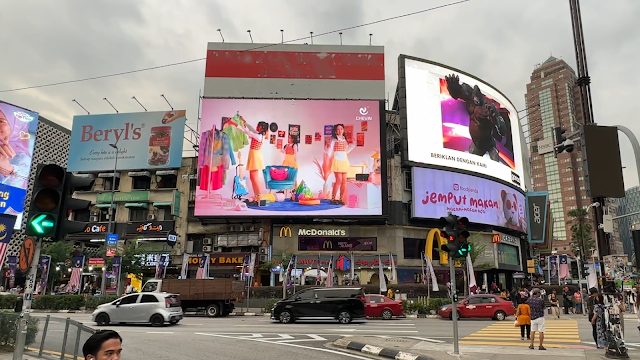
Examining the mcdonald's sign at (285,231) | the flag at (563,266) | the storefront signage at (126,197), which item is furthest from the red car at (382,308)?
the storefront signage at (126,197)

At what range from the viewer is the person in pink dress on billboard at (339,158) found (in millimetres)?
46625

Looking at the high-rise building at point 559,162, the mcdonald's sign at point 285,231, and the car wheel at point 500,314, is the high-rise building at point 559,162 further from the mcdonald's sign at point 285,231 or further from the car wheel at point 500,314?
the car wheel at point 500,314

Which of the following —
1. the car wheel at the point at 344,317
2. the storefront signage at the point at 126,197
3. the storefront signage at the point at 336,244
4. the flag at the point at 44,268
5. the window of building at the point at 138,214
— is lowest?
the car wheel at the point at 344,317

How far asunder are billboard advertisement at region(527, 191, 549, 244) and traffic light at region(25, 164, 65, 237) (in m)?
63.1

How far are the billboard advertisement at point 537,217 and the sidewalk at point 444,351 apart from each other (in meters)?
51.6

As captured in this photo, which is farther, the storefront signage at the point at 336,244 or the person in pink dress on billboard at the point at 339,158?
the storefront signage at the point at 336,244

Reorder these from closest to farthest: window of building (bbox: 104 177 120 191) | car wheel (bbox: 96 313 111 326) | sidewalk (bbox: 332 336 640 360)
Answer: sidewalk (bbox: 332 336 640 360) < car wheel (bbox: 96 313 111 326) < window of building (bbox: 104 177 120 191)

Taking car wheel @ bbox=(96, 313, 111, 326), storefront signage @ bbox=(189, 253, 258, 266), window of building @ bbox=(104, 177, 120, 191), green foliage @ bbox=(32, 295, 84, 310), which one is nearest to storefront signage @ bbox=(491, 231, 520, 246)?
storefront signage @ bbox=(189, 253, 258, 266)

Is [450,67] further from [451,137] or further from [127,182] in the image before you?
[127,182]

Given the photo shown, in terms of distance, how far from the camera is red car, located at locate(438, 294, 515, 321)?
80.9 ft

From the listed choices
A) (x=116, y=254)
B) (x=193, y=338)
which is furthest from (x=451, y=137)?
(x=193, y=338)

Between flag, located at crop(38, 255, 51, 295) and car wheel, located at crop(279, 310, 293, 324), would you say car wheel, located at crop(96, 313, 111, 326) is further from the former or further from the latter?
flag, located at crop(38, 255, 51, 295)

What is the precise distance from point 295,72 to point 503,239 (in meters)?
31.6

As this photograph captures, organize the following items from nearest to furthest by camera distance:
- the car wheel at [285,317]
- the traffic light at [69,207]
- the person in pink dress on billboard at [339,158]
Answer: the traffic light at [69,207], the car wheel at [285,317], the person in pink dress on billboard at [339,158]
